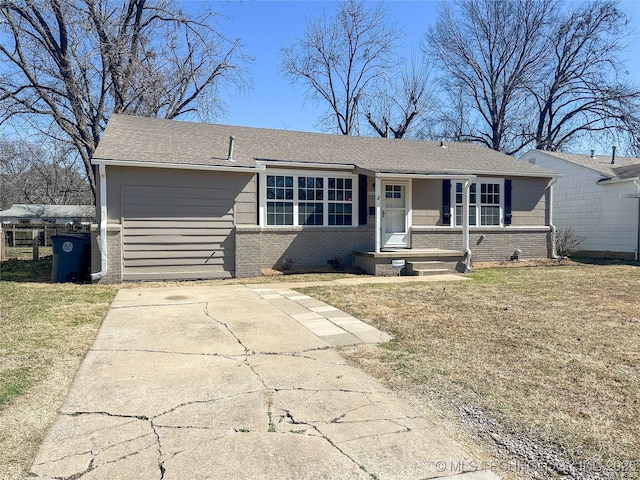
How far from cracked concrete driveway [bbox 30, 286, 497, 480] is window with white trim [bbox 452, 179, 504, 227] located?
31.7 ft

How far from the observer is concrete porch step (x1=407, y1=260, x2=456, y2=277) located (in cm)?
1198

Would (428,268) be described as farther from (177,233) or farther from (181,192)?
(181,192)

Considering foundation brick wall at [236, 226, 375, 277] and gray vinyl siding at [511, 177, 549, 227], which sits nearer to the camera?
foundation brick wall at [236, 226, 375, 277]

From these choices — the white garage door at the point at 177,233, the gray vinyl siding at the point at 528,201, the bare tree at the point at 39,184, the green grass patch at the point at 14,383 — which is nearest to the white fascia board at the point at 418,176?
the gray vinyl siding at the point at 528,201

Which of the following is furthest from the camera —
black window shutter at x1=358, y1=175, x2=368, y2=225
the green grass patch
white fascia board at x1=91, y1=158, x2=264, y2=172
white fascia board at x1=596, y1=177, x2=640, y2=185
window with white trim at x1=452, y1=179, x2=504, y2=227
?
white fascia board at x1=596, y1=177, x2=640, y2=185

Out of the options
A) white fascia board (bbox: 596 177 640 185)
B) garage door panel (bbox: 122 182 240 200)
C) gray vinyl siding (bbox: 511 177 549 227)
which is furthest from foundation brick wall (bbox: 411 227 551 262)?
garage door panel (bbox: 122 182 240 200)

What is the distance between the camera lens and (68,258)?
10.3 meters

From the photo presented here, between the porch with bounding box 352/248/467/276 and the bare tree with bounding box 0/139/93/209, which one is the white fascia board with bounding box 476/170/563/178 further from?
the bare tree with bounding box 0/139/93/209

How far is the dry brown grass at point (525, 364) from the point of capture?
114 inches

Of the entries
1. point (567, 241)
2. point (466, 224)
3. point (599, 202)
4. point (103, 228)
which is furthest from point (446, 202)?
point (103, 228)

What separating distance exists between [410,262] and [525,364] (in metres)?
7.73

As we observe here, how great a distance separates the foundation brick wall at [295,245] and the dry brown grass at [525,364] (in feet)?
10.3

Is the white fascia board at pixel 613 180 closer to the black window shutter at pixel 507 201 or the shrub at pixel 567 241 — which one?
the shrub at pixel 567 241

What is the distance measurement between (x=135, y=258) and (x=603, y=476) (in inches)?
395
